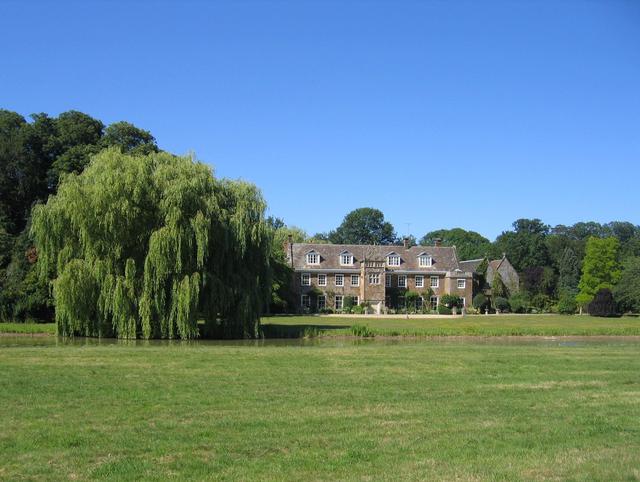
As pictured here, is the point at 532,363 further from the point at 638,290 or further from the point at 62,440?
the point at 638,290

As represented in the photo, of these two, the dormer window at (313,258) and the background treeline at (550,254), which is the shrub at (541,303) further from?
the dormer window at (313,258)

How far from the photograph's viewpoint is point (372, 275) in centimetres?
6806

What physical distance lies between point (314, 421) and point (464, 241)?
116m

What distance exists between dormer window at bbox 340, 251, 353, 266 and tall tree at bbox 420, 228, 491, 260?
43636mm

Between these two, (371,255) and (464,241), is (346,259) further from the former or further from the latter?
(464,241)

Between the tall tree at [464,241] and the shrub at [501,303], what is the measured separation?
120ft

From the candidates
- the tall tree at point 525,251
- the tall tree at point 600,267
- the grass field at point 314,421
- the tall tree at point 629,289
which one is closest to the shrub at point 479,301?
the tall tree at point 600,267

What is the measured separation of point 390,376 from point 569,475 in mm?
7855

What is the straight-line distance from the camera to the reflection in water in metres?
27.7

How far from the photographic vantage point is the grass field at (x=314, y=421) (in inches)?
301

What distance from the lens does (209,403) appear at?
11258 mm

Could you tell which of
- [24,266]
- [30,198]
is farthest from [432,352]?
[30,198]

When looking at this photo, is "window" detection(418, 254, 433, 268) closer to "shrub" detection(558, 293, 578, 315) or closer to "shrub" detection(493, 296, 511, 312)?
"shrub" detection(493, 296, 511, 312)

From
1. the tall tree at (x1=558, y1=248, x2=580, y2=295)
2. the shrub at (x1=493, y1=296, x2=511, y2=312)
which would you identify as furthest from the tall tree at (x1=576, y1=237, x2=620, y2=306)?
the tall tree at (x1=558, y1=248, x2=580, y2=295)
